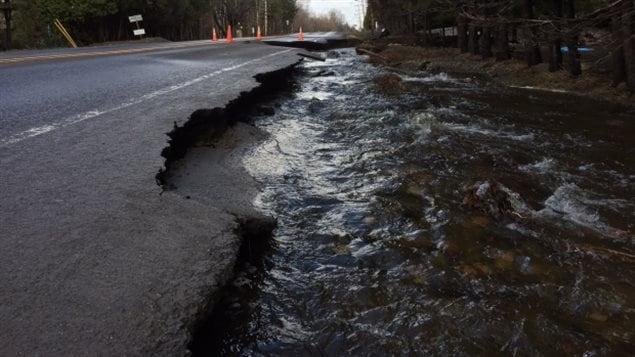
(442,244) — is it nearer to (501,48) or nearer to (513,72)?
(513,72)

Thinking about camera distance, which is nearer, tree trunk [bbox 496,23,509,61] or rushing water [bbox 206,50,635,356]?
rushing water [bbox 206,50,635,356]

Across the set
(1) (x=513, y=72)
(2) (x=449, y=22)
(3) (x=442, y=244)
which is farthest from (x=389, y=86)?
(2) (x=449, y=22)

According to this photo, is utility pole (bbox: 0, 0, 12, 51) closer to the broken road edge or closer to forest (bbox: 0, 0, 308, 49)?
forest (bbox: 0, 0, 308, 49)

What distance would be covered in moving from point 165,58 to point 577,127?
9.56 meters

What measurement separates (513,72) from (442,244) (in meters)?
11.0

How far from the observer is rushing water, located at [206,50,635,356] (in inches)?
98.6

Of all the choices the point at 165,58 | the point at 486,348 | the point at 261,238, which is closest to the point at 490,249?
the point at 486,348

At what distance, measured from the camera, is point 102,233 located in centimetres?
258

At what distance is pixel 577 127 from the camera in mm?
7074

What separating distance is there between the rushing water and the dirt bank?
101 inches

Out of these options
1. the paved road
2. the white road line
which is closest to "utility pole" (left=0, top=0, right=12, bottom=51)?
the white road line

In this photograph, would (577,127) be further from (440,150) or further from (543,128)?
(440,150)

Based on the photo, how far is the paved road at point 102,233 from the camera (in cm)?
187

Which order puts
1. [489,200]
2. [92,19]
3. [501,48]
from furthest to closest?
[92,19] < [501,48] < [489,200]
